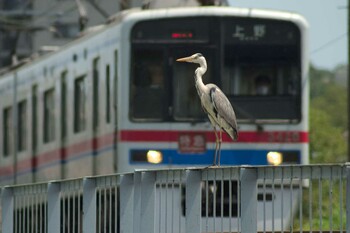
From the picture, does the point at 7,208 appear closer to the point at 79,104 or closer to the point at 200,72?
the point at 200,72

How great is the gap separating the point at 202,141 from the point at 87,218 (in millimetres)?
8952

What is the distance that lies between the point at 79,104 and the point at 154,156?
3162 mm

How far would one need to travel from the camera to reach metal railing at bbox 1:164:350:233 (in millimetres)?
9947

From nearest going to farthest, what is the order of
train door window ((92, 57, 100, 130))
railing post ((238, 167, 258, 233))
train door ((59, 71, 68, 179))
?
railing post ((238, 167, 258, 233)) → train door window ((92, 57, 100, 130)) → train door ((59, 71, 68, 179))

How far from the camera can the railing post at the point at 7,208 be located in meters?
14.6

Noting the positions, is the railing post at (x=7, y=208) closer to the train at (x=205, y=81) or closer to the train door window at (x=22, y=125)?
the train at (x=205, y=81)

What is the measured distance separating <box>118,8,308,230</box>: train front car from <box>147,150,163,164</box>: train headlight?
5 cm

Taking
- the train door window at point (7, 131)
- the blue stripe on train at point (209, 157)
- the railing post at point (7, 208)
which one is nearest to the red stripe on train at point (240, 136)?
the blue stripe on train at point (209, 157)

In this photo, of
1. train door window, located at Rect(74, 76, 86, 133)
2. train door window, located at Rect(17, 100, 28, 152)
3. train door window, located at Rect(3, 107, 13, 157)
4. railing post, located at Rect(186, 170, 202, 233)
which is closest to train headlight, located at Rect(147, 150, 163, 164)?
train door window, located at Rect(74, 76, 86, 133)

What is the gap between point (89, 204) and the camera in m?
12.5

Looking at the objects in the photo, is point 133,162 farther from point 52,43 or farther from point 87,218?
point 52,43

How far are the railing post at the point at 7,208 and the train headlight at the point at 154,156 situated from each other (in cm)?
499

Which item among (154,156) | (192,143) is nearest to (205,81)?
(192,143)

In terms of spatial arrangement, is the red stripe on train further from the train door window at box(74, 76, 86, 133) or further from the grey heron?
the grey heron
